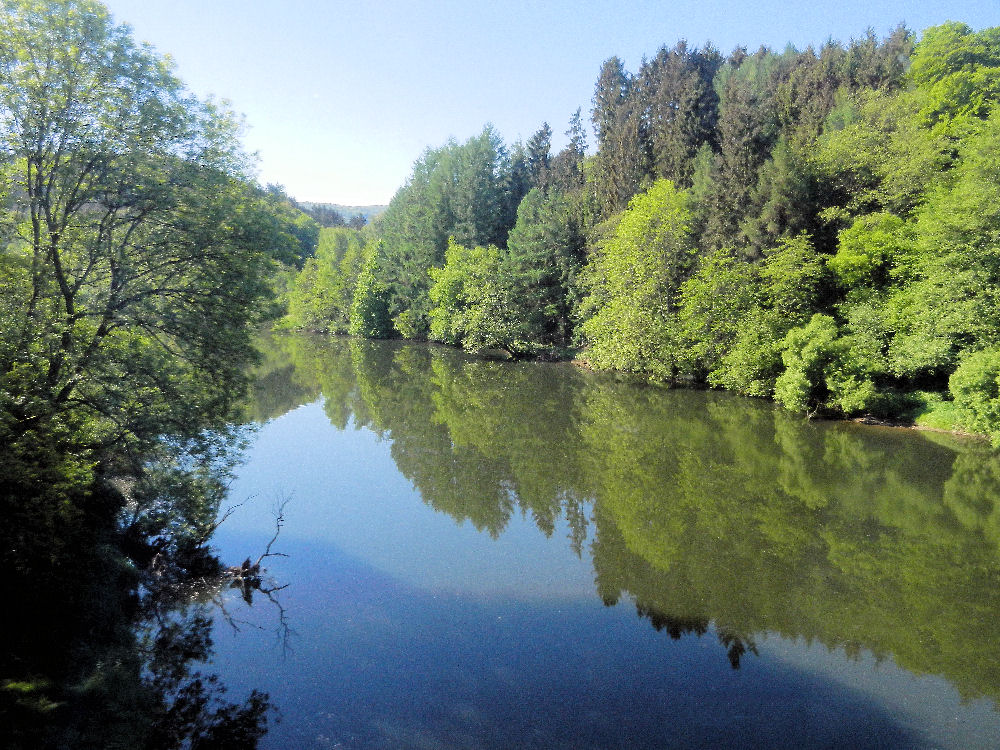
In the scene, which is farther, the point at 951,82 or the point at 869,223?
the point at 951,82

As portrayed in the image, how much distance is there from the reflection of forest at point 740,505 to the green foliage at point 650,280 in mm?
3354

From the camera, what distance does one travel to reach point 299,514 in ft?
50.8

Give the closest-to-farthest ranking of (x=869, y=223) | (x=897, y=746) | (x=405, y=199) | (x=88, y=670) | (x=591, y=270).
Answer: (x=88, y=670) < (x=897, y=746) < (x=869, y=223) < (x=591, y=270) < (x=405, y=199)

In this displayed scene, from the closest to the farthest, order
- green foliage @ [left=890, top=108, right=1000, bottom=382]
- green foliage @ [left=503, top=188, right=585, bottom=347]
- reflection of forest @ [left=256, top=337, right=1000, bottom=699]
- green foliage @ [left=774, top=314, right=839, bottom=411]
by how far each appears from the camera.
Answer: reflection of forest @ [left=256, top=337, right=1000, bottom=699], green foliage @ [left=890, top=108, right=1000, bottom=382], green foliage @ [left=774, top=314, right=839, bottom=411], green foliage @ [left=503, top=188, right=585, bottom=347]

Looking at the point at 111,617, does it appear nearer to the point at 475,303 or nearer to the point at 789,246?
the point at 789,246

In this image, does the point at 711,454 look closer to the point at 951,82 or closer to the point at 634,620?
the point at 634,620

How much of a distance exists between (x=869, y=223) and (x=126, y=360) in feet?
95.7

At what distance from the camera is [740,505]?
51.1 feet

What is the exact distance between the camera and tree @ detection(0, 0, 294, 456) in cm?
927

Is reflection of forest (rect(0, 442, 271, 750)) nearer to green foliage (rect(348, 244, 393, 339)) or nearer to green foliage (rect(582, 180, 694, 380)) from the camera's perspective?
green foliage (rect(582, 180, 694, 380))

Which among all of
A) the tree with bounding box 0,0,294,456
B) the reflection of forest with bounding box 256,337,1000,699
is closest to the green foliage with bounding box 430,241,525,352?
the reflection of forest with bounding box 256,337,1000,699

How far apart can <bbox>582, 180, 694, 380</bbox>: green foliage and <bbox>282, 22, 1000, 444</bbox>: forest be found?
0.12 m

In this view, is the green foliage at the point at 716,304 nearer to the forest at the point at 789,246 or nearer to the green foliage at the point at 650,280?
the forest at the point at 789,246

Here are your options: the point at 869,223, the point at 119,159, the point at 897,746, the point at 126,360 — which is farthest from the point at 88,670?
the point at 869,223
